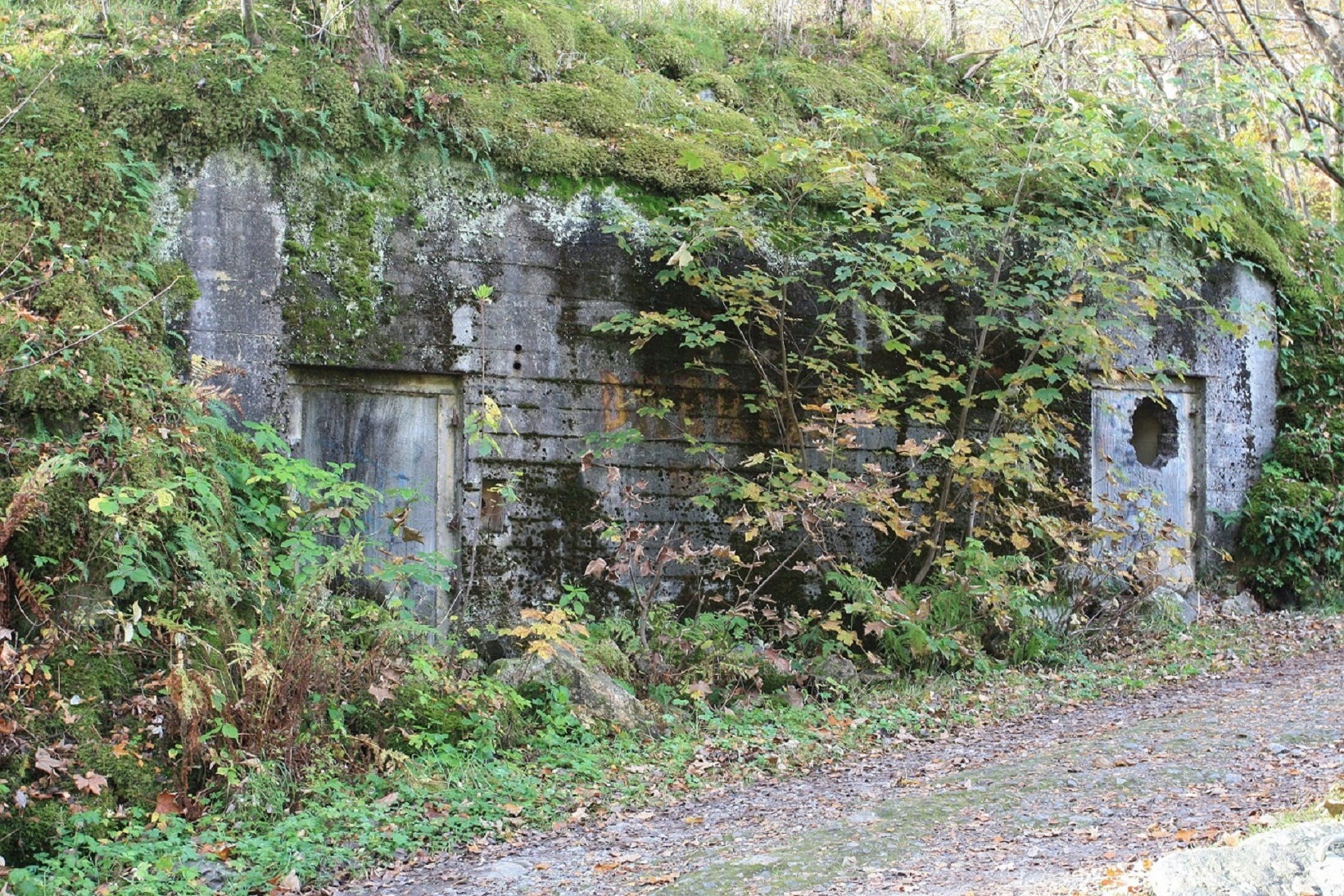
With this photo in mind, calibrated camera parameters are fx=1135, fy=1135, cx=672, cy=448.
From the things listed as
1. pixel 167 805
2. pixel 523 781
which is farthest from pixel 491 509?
pixel 167 805

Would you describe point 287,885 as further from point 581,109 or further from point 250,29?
point 581,109

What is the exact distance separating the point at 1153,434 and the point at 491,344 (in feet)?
20.1

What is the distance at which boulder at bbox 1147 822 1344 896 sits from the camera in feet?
9.22

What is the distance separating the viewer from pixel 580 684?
20.4 feet

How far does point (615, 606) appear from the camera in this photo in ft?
Answer: 24.8

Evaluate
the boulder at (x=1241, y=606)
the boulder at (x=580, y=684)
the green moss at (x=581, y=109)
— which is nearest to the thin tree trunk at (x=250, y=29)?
the green moss at (x=581, y=109)

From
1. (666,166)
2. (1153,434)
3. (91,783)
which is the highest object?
(666,166)

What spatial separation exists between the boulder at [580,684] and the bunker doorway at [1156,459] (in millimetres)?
4727

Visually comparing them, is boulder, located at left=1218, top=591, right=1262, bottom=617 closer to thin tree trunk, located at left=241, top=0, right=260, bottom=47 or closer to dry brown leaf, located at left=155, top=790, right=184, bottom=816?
dry brown leaf, located at left=155, top=790, right=184, bottom=816

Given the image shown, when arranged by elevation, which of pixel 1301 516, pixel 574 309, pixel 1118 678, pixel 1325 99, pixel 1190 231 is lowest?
pixel 1118 678

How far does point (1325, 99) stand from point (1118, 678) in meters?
12.8

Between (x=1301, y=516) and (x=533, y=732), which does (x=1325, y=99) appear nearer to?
(x=1301, y=516)

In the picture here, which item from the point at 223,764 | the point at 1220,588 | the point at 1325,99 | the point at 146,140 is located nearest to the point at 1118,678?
the point at 1220,588

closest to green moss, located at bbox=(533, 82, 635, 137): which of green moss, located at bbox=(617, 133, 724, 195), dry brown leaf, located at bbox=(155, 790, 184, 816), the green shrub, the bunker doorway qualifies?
green moss, located at bbox=(617, 133, 724, 195)
